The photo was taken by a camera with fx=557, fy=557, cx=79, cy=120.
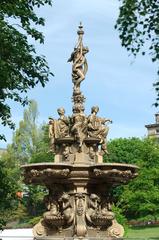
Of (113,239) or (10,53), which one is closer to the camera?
(113,239)

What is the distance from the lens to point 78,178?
14.2 metres

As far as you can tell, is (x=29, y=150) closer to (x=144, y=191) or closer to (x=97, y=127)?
(x=144, y=191)

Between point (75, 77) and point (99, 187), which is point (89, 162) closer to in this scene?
point (99, 187)

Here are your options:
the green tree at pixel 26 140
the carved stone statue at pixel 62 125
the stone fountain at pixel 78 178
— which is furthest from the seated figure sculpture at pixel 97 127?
the green tree at pixel 26 140

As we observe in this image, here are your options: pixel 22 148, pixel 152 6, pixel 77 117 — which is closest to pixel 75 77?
pixel 77 117

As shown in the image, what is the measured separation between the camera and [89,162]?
47.9 feet

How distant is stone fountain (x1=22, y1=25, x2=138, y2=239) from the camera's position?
13906mm

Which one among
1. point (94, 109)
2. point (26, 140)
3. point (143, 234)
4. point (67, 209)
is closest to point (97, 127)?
point (94, 109)

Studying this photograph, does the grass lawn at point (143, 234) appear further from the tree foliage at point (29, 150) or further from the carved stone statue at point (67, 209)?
the carved stone statue at point (67, 209)

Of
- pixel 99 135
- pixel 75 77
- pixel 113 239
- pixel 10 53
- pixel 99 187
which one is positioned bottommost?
pixel 113 239

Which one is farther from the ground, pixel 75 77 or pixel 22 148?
pixel 22 148

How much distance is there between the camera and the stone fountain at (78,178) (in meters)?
13.9

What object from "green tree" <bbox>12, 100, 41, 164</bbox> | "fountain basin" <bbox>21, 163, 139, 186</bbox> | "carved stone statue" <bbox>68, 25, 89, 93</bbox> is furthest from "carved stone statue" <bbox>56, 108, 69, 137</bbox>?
"green tree" <bbox>12, 100, 41, 164</bbox>

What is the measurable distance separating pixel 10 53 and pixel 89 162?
14.2ft
